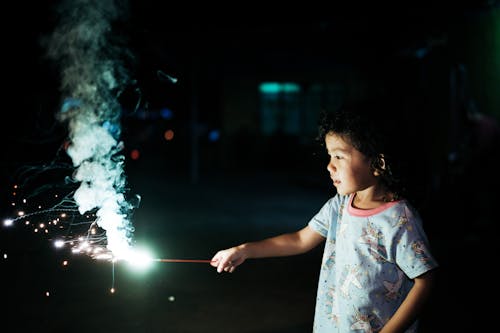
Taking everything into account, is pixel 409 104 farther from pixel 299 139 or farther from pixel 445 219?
pixel 299 139

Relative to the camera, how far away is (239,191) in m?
14.1

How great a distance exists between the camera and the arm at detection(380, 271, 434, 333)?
203cm

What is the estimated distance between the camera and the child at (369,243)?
2.08 m

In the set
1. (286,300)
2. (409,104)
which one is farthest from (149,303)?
(409,104)

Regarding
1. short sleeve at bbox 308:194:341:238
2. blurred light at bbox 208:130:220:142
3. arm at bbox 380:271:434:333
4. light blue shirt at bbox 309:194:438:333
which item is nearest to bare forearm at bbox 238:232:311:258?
short sleeve at bbox 308:194:341:238

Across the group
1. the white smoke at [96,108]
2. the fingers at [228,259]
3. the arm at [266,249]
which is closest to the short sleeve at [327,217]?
the arm at [266,249]

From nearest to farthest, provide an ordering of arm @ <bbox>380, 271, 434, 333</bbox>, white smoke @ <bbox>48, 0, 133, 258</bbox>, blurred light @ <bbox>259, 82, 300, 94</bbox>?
A: arm @ <bbox>380, 271, 434, 333</bbox>, white smoke @ <bbox>48, 0, 133, 258</bbox>, blurred light @ <bbox>259, 82, 300, 94</bbox>

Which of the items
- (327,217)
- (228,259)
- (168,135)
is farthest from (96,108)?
(168,135)

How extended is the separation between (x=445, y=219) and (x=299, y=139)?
42.0 ft

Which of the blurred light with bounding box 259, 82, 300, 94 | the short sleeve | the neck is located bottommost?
the short sleeve

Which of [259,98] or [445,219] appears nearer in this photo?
[445,219]

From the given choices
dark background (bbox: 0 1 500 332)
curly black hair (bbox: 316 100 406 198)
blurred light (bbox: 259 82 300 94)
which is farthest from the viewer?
blurred light (bbox: 259 82 300 94)

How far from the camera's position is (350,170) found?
2.32 m

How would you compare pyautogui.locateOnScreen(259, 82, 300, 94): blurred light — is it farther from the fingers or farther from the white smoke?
the fingers
